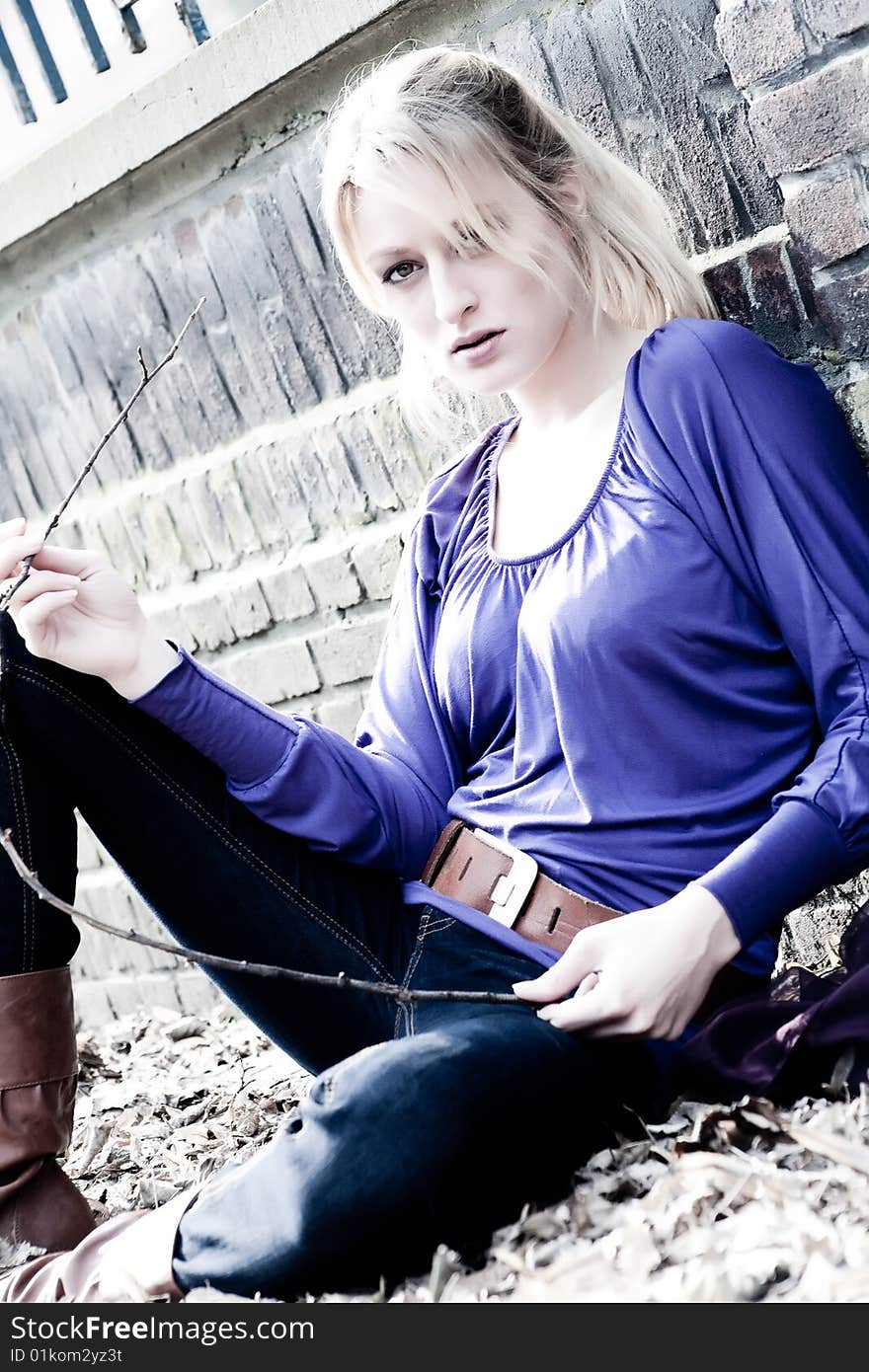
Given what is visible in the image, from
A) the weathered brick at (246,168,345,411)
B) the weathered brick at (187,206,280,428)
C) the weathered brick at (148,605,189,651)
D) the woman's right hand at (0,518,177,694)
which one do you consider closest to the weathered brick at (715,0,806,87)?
the weathered brick at (246,168,345,411)

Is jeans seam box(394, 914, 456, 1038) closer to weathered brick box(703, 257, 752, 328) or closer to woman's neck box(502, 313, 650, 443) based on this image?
woman's neck box(502, 313, 650, 443)

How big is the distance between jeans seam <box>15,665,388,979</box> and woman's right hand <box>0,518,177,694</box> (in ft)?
0.21

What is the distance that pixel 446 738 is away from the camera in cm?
218

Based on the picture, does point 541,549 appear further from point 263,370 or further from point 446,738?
point 263,370

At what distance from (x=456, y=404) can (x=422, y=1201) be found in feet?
4.78

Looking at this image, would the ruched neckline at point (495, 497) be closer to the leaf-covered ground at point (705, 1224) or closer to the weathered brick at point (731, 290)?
the weathered brick at point (731, 290)

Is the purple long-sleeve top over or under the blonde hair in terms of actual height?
under

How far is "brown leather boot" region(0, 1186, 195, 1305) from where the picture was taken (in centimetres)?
162

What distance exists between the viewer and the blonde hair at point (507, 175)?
6.39 feet

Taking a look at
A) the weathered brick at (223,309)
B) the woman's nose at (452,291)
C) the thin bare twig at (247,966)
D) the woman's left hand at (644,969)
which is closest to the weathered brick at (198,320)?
the weathered brick at (223,309)

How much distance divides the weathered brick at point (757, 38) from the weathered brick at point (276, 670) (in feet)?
4.59

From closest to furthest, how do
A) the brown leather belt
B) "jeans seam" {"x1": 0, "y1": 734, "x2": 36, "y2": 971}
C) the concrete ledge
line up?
the brown leather belt, "jeans seam" {"x1": 0, "y1": 734, "x2": 36, "y2": 971}, the concrete ledge

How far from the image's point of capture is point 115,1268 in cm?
→ 165
